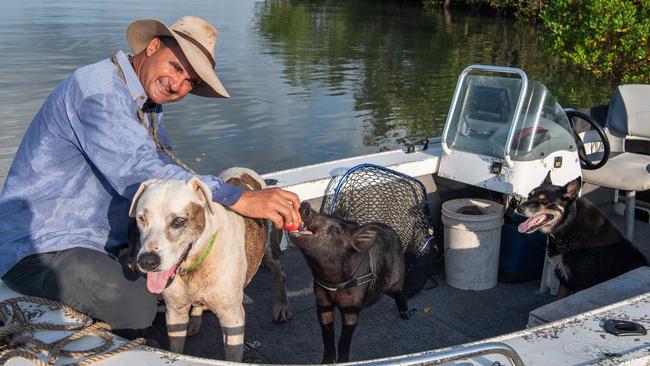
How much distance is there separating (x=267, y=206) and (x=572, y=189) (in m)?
2.52

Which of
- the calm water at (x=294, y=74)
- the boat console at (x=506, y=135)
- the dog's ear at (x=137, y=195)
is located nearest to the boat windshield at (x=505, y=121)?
the boat console at (x=506, y=135)

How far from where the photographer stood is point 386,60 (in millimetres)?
23859

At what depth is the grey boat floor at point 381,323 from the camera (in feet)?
13.5

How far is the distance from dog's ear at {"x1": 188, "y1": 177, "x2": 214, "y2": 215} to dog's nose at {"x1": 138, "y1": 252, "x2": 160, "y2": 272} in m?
0.40

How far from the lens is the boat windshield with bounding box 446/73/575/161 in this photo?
4.93m

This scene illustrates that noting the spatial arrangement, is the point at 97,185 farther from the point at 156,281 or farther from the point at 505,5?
the point at 505,5

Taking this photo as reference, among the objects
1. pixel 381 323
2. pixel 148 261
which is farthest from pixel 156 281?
pixel 381 323

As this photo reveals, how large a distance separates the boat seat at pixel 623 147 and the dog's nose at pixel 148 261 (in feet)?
13.4

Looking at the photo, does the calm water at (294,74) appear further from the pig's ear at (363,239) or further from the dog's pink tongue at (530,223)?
the pig's ear at (363,239)

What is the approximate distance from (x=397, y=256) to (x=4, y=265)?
2.36 m

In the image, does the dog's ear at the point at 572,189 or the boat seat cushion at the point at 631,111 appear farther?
the boat seat cushion at the point at 631,111

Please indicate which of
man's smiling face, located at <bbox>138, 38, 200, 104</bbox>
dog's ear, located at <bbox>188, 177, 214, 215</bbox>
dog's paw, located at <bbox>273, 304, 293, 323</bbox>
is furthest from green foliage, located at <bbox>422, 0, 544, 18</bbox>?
dog's ear, located at <bbox>188, 177, 214, 215</bbox>

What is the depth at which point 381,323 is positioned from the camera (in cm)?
449

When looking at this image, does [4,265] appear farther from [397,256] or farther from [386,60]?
[386,60]
